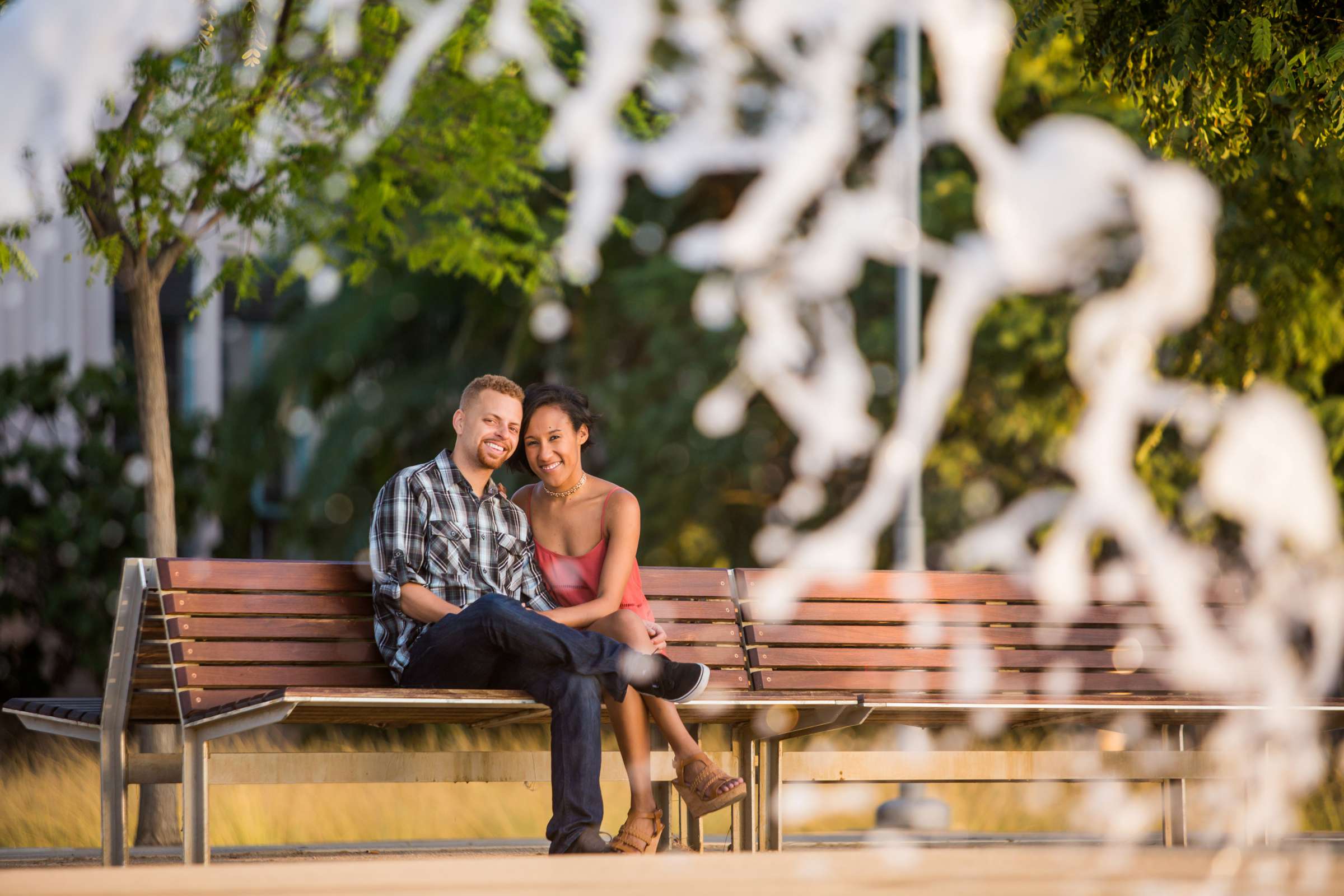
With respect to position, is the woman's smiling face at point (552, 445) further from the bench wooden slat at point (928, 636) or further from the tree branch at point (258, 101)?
the tree branch at point (258, 101)

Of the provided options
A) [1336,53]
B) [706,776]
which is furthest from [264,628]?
[1336,53]

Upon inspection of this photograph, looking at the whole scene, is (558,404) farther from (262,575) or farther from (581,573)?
(262,575)

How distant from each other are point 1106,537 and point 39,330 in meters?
11.0

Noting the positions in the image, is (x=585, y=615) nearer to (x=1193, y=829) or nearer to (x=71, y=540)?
(x=1193, y=829)

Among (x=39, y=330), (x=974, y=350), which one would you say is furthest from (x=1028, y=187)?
(x=39, y=330)

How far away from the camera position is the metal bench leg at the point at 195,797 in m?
4.66

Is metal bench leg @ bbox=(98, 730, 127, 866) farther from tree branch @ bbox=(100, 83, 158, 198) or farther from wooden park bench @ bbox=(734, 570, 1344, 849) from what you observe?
tree branch @ bbox=(100, 83, 158, 198)

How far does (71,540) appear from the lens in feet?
49.3

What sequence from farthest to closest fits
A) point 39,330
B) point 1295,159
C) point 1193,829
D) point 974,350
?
1. point 39,330
2. point 974,350
3. point 1193,829
4. point 1295,159

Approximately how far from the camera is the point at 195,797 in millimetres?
4727

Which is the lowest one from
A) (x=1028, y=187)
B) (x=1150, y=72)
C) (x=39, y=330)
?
(x=1028, y=187)

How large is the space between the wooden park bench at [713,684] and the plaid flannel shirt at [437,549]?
167 millimetres

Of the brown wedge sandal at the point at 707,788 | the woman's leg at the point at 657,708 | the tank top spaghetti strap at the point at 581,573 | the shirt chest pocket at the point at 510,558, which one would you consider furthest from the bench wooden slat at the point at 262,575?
the brown wedge sandal at the point at 707,788

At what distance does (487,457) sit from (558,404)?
0.27 metres
